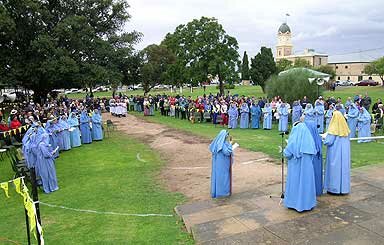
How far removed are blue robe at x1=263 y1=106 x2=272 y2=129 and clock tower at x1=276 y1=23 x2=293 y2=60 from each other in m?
100

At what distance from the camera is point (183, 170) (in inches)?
→ 473

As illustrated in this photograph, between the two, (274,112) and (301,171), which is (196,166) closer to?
(301,171)

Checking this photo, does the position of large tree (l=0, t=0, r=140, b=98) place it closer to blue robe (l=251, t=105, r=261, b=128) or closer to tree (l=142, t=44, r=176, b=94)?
tree (l=142, t=44, r=176, b=94)

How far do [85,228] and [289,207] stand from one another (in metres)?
4.27

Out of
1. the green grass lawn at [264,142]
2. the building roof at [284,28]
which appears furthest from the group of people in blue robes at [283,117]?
the building roof at [284,28]

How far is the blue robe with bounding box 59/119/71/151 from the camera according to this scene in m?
16.2

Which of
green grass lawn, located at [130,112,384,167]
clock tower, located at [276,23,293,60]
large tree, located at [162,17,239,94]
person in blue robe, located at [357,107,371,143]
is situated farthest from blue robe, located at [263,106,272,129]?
clock tower, located at [276,23,293,60]

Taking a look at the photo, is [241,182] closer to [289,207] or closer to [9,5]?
[289,207]

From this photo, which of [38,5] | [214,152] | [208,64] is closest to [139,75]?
[208,64]

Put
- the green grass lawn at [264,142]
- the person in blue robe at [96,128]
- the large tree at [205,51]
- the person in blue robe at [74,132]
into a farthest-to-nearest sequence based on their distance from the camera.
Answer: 1. the large tree at [205,51]
2. the person in blue robe at [96,128]
3. the person in blue robe at [74,132]
4. the green grass lawn at [264,142]

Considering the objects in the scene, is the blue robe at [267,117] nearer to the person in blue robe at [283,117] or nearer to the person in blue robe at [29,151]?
the person in blue robe at [283,117]

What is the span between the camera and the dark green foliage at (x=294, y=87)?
2659cm

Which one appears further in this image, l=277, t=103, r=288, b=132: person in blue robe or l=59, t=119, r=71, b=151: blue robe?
l=277, t=103, r=288, b=132: person in blue robe

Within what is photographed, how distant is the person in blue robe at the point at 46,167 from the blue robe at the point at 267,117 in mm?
13460
